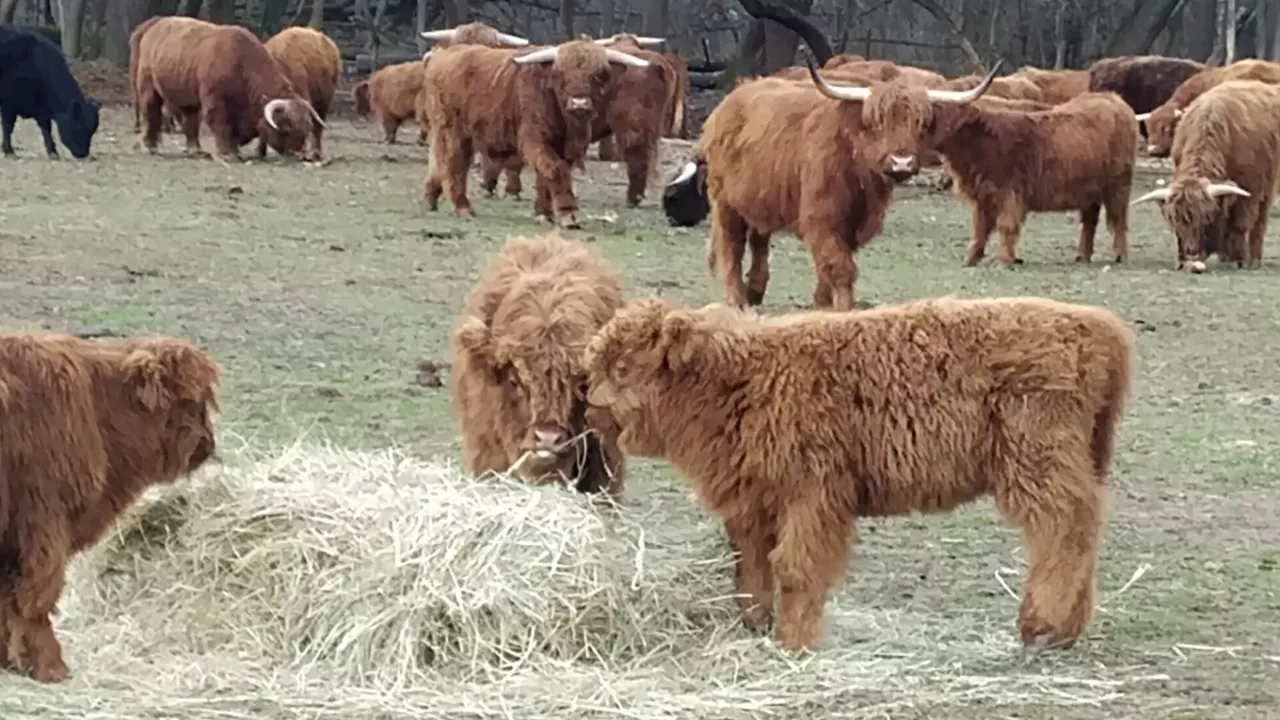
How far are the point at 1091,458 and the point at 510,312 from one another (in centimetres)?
172

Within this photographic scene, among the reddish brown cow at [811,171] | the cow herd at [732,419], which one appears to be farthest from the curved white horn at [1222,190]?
the cow herd at [732,419]

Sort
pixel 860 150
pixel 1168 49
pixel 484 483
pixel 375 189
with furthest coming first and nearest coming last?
pixel 1168 49 < pixel 375 189 < pixel 860 150 < pixel 484 483

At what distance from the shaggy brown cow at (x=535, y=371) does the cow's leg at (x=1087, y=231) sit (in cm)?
845

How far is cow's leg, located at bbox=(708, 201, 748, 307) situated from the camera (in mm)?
11477

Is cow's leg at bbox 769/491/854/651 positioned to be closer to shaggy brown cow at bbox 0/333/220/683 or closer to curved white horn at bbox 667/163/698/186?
shaggy brown cow at bbox 0/333/220/683

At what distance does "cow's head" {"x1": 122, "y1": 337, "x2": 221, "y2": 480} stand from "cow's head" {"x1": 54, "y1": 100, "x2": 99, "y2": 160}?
14.9 metres

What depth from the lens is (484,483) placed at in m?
5.88

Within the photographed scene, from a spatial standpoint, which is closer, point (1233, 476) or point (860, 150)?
point (1233, 476)

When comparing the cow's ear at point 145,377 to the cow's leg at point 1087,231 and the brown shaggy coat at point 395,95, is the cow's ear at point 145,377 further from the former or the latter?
the brown shaggy coat at point 395,95

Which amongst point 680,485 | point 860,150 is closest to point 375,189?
point 860,150

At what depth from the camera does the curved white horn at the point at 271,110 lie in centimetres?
2025

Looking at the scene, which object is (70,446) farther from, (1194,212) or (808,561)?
(1194,212)

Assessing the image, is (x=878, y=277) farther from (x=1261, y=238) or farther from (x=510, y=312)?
(x=510, y=312)

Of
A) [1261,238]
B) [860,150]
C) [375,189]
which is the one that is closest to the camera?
[860,150]
